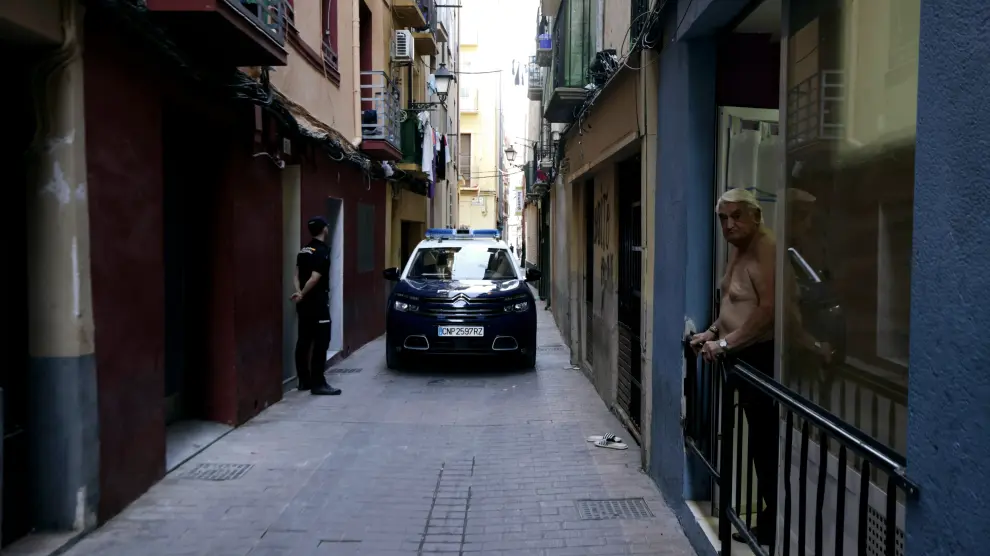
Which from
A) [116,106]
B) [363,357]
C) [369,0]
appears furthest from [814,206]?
[369,0]

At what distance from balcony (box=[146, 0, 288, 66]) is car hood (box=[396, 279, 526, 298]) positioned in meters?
4.34

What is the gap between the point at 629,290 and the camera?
23.9 ft

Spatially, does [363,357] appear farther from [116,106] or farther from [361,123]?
[116,106]

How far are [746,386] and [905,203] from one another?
1.25 meters

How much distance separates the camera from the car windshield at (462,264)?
1120cm

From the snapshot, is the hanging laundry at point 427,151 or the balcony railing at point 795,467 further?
the hanging laundry at point 427,151

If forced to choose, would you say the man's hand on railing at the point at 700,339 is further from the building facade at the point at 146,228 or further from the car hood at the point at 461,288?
the car hood at the point at 461,288

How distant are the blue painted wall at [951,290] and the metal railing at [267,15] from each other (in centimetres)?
487

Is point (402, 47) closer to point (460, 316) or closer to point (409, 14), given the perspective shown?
point (409, 14)

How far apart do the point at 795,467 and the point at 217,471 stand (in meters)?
4.11

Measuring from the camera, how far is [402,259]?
1984 cm

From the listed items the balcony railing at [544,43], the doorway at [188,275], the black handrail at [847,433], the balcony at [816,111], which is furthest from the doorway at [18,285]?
the balcony railing at [544,43]

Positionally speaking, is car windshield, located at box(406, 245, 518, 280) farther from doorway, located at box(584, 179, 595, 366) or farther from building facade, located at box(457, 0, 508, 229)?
building facade, located at box(457, 0, 508, 229)

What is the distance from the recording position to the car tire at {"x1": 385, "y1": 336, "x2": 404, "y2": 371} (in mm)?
10531
